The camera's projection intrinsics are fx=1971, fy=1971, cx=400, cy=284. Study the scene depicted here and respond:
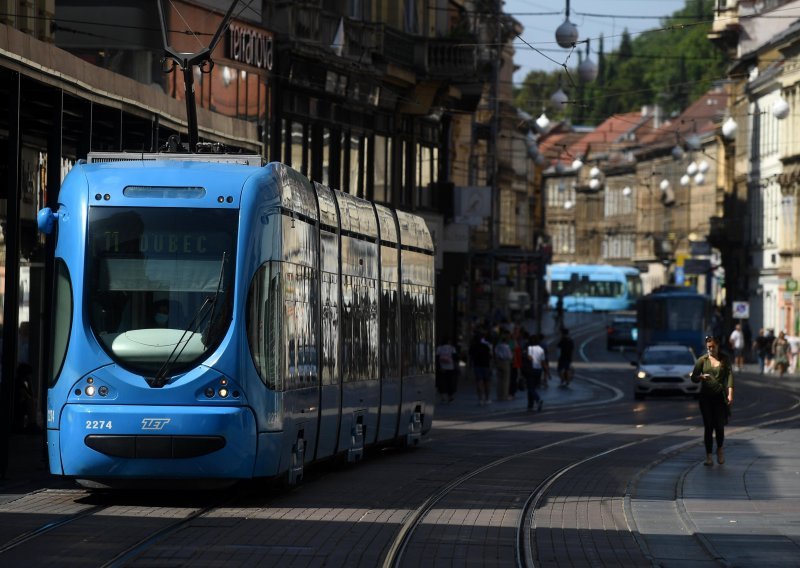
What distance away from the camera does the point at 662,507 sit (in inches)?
751

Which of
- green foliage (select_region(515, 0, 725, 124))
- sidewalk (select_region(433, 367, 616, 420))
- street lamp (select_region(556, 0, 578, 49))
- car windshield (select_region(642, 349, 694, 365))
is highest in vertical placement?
green foliage (select_region(515, 0, 725, 124))

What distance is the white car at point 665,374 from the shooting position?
5069cm

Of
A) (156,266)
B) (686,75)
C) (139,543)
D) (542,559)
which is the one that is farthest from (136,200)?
(686,75)

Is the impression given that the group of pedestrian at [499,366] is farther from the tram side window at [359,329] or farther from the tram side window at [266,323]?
the tram side window at [266,323]

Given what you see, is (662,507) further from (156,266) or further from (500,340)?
(500,340)

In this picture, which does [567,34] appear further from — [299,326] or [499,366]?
[299,326]

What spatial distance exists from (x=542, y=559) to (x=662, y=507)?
4932 mm

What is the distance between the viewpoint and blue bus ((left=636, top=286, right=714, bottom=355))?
72.8 metres

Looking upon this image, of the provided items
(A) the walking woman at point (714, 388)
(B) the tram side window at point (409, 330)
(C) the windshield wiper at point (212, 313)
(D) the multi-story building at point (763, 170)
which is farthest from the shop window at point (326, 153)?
(D) the multi-story building at point (763, 170)

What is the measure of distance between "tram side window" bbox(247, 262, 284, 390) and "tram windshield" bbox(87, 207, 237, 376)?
26 centimetres

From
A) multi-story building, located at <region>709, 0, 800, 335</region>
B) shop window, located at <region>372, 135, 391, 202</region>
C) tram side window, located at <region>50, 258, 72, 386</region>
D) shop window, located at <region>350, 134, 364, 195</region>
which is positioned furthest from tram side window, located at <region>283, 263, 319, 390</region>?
multi-story building, located at <region>709, 0, 800, 335</region>

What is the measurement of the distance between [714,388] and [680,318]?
4915 centimetres

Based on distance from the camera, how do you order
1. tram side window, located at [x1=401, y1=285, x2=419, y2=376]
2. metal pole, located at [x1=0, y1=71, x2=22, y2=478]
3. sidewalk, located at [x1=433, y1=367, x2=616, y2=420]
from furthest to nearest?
sidewalk, located at [x1=433, y1=367, x2=616, y2=420]
tram side window, located at [x1=401, y1=285, x2=419, y2=376]
metal pole, located at [x1=0, y1=71, x2=22, y2=478]

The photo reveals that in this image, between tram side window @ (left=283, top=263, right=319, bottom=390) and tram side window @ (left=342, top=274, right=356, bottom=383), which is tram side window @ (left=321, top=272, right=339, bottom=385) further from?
tram side window @ (left=283, top=263, right=319, bottom=390)
